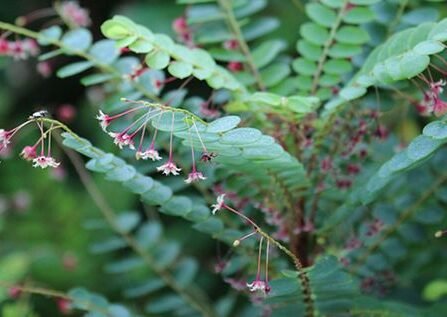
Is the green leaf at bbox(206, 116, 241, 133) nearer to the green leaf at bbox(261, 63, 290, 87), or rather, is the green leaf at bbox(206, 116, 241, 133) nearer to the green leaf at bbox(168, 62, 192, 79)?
the green leaf at bbox(168, 62, 192, 79)

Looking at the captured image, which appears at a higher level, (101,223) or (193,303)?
(101,223)

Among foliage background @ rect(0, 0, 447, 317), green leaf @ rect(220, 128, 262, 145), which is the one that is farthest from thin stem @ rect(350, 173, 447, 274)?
green leaf @ rect(220, 128, 262, 145)

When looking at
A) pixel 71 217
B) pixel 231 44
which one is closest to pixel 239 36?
pixel 231 44

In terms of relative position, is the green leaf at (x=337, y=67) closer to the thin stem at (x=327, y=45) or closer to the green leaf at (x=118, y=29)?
the thin stem at (x=327, y=45)

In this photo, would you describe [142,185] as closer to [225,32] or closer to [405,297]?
[225,32]

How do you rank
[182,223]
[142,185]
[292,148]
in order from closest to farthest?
[142,185] < [292,148] < [182,223]

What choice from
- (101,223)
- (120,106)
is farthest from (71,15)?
(101,223)

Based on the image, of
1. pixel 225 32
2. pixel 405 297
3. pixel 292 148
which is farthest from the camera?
pixel 405 297
